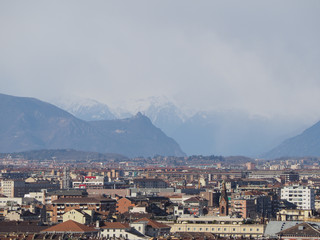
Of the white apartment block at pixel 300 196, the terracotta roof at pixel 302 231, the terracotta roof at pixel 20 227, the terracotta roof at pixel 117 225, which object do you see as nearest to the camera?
the terracotta roof at pixel 302 231

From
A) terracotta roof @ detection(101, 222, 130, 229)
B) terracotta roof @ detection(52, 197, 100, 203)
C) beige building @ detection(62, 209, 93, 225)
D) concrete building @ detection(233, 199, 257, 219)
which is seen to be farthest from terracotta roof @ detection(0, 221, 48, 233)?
concrete building @ detection(233, 199, 257, 219)

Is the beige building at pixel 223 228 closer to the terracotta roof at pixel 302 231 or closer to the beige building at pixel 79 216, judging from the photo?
the terracotta roof at pixel 302 231

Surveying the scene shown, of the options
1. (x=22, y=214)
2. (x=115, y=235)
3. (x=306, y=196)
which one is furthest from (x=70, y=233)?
(x=306, y=196)

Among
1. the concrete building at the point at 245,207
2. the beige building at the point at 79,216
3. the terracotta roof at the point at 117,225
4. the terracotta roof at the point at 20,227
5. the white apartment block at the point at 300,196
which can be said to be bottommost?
the terracotta roof at the point at 20,227

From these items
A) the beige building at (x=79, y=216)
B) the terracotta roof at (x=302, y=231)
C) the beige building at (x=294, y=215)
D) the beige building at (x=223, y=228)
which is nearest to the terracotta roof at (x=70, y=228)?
the beige building at (x=223, y=228)

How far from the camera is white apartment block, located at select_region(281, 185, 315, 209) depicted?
6456 inches

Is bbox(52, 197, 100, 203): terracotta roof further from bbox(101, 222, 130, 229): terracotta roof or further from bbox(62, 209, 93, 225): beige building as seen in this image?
bbox(101, 222, 130, 229): terracotta roof

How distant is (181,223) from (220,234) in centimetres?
468

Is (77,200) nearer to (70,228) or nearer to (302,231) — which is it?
(70,228)

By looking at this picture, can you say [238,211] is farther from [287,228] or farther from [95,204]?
[287,228]

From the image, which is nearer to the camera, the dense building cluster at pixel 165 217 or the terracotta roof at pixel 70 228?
the terracotta roof at pixel 70 228

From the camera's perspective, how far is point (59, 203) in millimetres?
139125

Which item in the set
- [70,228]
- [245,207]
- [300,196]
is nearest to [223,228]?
[70,228]

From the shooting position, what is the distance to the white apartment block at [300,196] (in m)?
164
